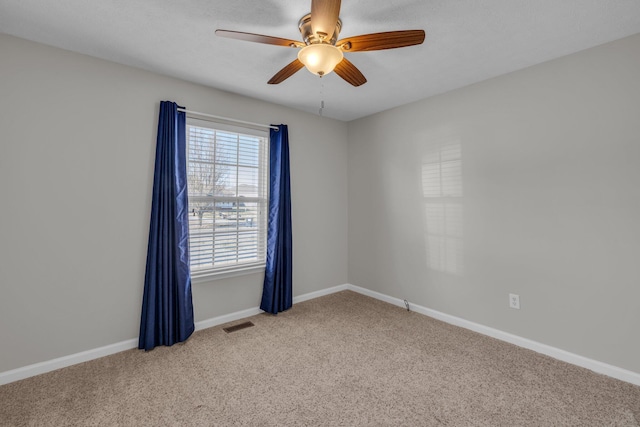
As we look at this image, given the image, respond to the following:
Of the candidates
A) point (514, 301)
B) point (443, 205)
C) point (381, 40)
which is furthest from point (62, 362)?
point (514, 301)

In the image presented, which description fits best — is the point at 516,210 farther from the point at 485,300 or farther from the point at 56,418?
the point at 56,418

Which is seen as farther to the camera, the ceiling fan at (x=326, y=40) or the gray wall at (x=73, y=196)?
the gray wall at (x=73, y=196)

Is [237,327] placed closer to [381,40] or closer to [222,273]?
[222,273]

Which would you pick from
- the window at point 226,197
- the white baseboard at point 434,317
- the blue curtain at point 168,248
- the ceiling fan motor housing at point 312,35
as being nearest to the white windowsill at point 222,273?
the window at point 226,197

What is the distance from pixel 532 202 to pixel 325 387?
2266 millimetres

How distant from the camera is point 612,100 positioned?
209 cm

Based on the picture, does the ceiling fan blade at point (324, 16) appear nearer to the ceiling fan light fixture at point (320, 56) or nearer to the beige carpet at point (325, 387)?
the ceiling fan light fixture at point (320, 56)

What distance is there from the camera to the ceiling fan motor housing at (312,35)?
5.23ft

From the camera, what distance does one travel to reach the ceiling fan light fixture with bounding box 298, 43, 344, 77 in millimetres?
1619

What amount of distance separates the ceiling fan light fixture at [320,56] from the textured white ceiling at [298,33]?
A: 0.31m

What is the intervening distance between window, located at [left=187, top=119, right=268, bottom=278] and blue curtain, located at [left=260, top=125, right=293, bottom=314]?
10 cm

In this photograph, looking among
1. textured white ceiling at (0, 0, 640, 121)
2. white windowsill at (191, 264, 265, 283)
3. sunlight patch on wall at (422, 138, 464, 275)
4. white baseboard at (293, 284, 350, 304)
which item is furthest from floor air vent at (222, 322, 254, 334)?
textured white ceiling at (0, 0, 640, 121)

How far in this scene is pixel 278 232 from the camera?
3266mm

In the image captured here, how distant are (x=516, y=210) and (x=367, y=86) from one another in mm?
1822
